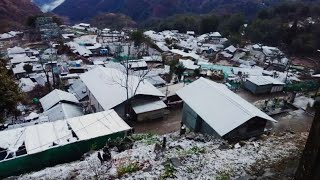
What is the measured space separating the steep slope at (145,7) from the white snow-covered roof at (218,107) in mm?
93706

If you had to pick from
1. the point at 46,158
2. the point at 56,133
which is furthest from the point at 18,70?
the point at 46,158

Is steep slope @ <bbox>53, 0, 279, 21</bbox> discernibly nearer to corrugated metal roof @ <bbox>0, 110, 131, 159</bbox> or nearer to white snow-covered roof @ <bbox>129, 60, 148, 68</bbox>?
white snow-covered roof @ <bbox>129, 60, 148, 68</bbox>

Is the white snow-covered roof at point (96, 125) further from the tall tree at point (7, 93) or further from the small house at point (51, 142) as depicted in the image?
the tall tree at point (7, 93)

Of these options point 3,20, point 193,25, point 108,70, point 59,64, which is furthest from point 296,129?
point 3,20

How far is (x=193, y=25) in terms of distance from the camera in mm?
74125

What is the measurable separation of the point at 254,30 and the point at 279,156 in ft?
153

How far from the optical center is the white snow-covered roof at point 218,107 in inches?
543

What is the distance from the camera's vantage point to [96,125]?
1368cm

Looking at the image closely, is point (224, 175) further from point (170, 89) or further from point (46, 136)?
point (170, 89)

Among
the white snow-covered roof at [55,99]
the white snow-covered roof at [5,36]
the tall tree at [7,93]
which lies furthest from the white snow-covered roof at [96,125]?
the white snow-covered roof at [5,36]

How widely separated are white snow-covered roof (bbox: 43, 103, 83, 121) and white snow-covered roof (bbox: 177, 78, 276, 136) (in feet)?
26.0

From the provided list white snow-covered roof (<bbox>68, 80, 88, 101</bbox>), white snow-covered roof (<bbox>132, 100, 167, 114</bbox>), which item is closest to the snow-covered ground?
white snow-covered roof (<bbox>132, 100, 167, 114</bbox>)

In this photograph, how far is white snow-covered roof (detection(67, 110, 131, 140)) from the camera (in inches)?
500

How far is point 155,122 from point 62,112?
658 cm
